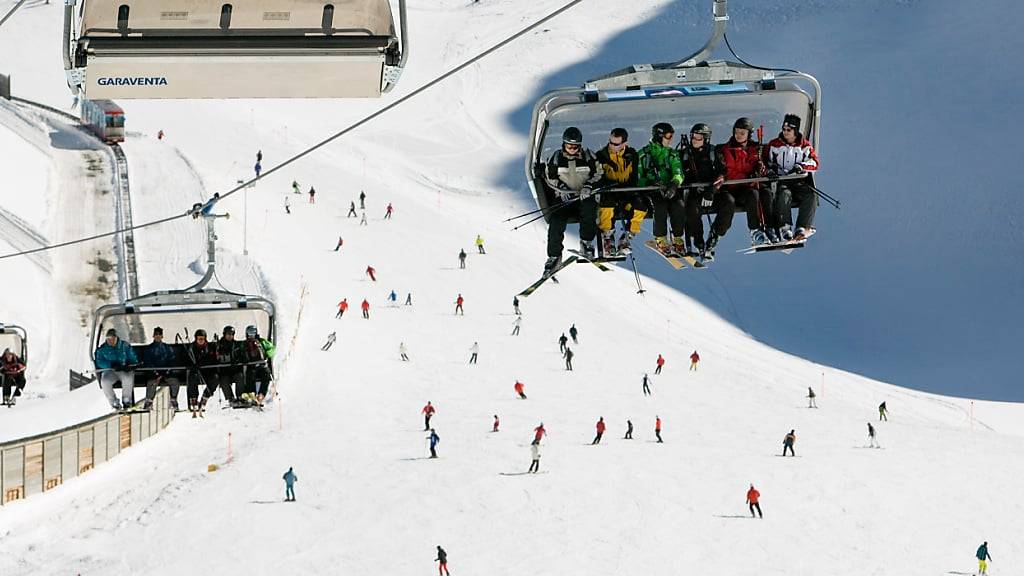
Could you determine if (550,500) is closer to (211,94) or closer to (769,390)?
(769,390)

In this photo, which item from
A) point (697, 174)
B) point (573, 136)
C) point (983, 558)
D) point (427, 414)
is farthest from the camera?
point (427, 414)

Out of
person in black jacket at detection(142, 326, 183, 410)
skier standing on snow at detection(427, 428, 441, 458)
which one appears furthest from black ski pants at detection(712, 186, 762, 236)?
skier standing on snow at detection(427, 428, 441, 458)

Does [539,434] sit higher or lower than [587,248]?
lower

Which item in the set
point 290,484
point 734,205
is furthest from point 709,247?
point 290,484

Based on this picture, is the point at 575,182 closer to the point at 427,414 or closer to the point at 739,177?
the point at 739,177

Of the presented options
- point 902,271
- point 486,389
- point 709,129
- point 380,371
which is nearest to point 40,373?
point 380,371
